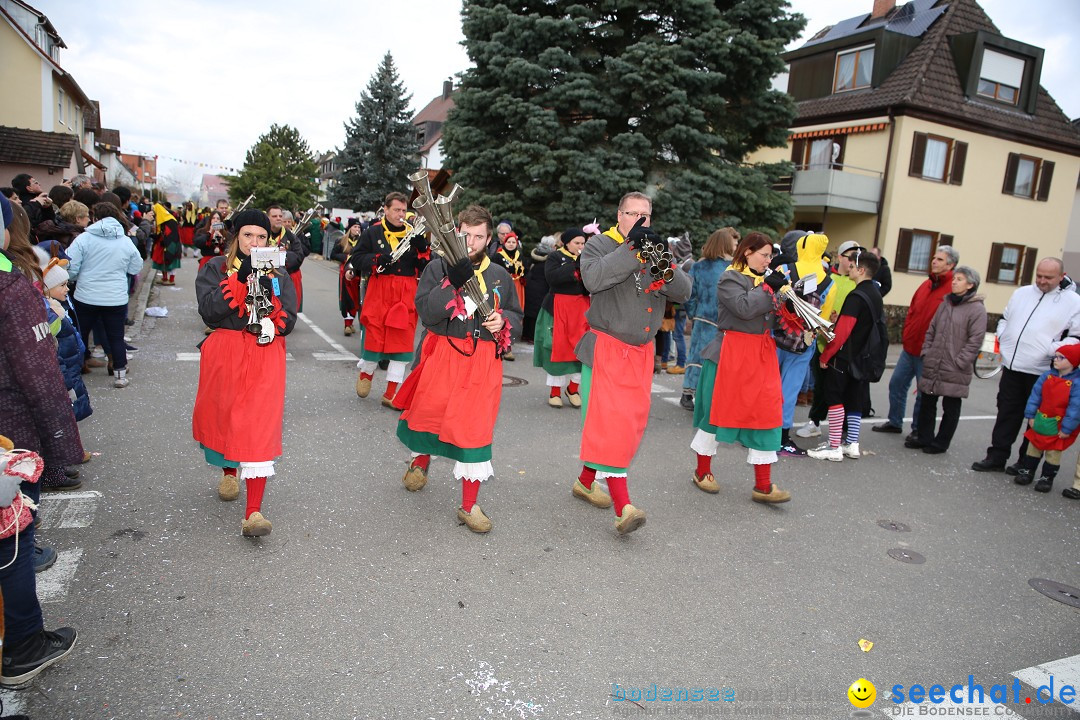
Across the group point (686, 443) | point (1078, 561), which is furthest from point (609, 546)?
point (1078, 561)

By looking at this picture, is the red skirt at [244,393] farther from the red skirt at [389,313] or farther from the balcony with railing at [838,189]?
the balcony with railing at [838,189]

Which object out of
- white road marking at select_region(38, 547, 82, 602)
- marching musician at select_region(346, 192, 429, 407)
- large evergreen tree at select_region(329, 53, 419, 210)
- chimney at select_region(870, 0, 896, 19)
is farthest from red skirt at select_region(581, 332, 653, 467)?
large evergreen tree at select_region(329, 53, 419, 210)

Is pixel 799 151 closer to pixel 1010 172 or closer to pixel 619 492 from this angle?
pixel 1010 172

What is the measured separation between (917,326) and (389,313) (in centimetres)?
581

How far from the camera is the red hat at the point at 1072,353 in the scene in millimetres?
6098

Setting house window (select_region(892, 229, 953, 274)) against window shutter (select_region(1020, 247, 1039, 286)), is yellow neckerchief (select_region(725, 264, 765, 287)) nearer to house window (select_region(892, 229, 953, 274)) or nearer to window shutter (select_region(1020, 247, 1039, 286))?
house window (select_region(892, 229, 953, 274))

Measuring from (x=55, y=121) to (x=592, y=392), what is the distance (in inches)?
1290

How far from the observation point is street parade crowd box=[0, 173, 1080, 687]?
3127 millimetres

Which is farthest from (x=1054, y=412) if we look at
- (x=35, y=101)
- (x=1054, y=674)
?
(x=35, y=101)

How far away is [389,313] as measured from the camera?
7176 millimetres

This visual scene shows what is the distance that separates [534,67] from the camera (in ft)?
42.4

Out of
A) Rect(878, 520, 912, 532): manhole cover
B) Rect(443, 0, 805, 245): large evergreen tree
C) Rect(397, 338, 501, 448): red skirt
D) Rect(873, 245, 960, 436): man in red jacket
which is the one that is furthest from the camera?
Rect(443, 0, 805, 245): large evergreen tree

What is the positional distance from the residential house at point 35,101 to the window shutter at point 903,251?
2435 cm

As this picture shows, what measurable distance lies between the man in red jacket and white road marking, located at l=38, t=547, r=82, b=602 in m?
7.63
